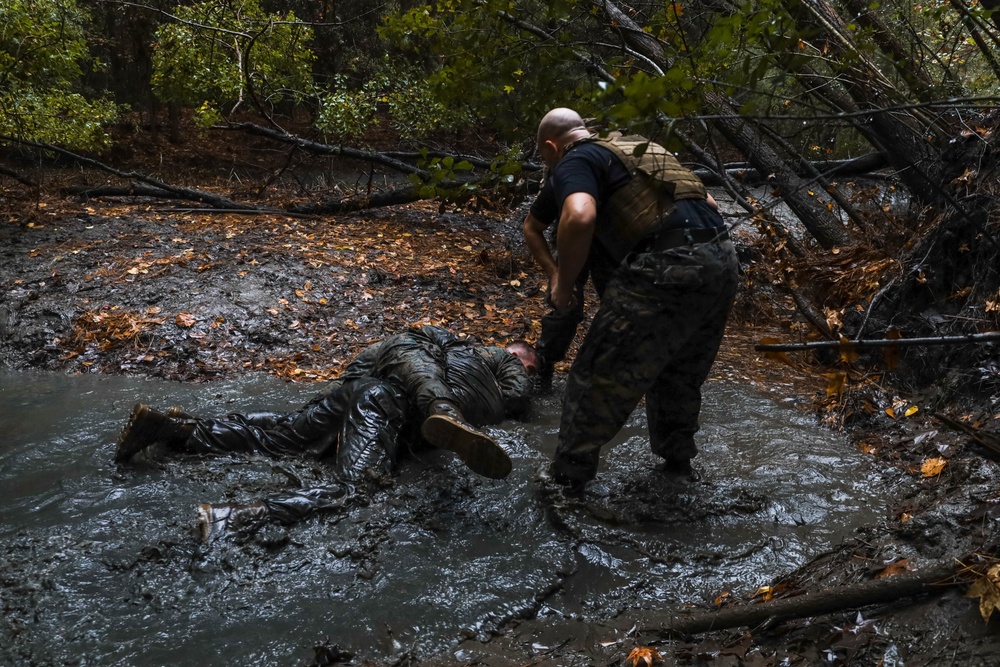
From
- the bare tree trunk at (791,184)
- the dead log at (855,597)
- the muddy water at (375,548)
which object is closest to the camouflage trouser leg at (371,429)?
the muddy water at (375,548)

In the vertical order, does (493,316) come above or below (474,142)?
below

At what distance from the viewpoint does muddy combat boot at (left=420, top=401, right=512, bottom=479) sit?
3688mm

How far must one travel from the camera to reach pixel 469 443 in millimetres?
3721

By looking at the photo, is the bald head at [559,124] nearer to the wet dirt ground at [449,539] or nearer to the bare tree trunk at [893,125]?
the wet dirt ground at [449,539]

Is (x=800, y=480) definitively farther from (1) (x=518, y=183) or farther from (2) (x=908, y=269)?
(1) (x=518, y=183)

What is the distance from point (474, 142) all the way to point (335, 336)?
916 centimetres

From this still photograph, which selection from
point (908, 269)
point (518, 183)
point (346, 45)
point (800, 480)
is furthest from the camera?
point (346, 45)

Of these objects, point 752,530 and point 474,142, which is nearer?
point 752,530

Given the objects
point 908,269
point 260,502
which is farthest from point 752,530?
point 908,269

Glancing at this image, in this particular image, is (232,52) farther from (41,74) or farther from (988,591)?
(988,591)

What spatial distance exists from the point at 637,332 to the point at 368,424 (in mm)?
1640

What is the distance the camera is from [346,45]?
13.9 meters

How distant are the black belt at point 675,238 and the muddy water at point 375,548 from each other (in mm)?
1395

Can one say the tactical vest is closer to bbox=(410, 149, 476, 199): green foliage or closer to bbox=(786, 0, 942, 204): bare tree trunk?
bbox=(410, 149, 476, 199): green foliage
